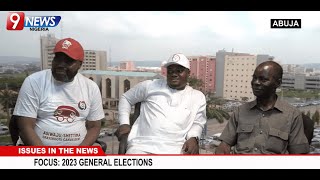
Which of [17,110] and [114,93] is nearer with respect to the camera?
[17,110]

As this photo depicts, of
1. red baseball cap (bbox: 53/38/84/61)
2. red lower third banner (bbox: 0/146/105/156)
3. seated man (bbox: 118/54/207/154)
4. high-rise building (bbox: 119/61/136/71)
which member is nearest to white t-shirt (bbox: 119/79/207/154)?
seated man (bbox: 118/54/207/154)

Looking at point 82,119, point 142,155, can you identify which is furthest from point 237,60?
point 82,119

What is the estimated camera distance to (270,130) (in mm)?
2174

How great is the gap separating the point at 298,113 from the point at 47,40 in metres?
1.84

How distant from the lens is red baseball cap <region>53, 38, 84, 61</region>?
217 cm

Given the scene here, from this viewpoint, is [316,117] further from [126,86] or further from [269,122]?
[126,86]

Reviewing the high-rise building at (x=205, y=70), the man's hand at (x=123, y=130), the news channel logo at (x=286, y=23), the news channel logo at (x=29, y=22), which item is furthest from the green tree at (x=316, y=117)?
the news channel logo at (x=29, y=22)

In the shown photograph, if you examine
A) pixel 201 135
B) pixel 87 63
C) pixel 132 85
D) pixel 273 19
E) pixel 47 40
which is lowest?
pixel 201 135

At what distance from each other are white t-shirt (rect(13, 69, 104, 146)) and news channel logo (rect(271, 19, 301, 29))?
139 cm

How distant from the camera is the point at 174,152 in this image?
233 cm

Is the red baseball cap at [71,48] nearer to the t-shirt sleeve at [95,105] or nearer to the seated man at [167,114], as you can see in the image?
the t-shirt sleeve at [95,105]

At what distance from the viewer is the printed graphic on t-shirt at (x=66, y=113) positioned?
2.21 metres

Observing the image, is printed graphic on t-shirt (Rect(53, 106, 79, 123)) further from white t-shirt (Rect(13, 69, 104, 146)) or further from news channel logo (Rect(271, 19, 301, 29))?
news channel logo (Rect(271, 19, 301, 29))

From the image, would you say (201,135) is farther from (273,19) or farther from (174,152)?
(273,19)
